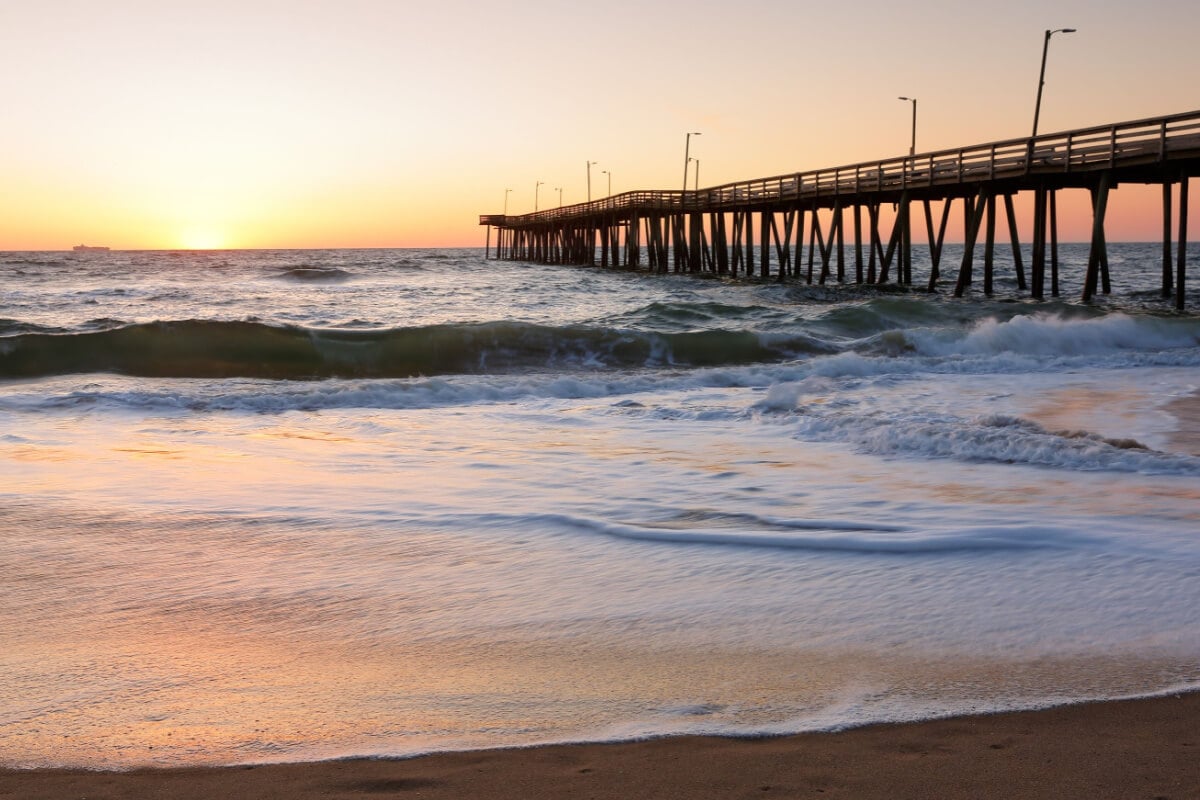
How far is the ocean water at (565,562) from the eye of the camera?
10.2 feet

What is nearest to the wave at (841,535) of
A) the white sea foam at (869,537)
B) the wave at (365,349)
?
the white sea foam at (869,537)

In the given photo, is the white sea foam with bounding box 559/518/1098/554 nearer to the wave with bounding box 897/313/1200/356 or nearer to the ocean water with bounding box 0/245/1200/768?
the ocean water with bounding box 0/245/1200/768

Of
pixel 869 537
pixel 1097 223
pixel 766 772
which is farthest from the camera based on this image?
pixel 1097 223

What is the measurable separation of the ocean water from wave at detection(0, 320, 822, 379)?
3.86 m

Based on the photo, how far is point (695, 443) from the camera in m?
8.10

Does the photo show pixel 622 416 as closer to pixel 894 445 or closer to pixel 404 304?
pixel 894 445

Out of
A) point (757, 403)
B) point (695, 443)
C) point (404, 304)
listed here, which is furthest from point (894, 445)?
point (404, 304)

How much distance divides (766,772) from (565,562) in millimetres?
2145

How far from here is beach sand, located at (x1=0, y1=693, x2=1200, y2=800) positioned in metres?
2.54

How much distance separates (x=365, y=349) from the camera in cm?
1681

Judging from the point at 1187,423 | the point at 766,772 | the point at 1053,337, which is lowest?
the point at 766,772

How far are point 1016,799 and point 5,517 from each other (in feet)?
16.3

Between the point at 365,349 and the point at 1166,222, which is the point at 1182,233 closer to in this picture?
the point at 1166,222

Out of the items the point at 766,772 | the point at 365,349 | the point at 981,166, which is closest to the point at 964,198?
the point at 981,166
